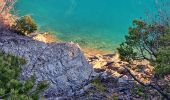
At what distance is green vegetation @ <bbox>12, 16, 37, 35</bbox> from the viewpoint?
33906 mm

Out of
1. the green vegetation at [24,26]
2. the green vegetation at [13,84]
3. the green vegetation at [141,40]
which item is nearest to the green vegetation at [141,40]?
the green vegetation at [141,40]

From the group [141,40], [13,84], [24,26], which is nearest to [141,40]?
[141,40]

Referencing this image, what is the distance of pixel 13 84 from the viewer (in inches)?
777

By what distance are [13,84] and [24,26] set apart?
14.8 meters

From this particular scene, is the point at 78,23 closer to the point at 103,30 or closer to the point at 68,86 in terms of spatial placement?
the point at 103,30

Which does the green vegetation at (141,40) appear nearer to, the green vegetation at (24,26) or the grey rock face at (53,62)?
the grey rock face at (53,62)

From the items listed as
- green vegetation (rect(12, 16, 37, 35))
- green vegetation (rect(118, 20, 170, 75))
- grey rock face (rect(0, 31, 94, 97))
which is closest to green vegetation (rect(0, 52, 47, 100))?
grey rock face (rect(0, 31, 94, 97))

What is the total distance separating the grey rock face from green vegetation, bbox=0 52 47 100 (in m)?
7.94

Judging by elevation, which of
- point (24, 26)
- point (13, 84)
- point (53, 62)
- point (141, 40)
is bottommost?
point (13, 84)

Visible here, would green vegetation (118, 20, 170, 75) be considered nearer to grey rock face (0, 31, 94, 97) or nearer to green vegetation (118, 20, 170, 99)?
green vegetation (118, 20, 170, 99)

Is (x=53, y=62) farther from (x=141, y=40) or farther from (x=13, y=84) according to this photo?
(x=13, y=84)

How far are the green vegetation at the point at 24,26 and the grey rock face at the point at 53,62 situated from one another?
119 cm

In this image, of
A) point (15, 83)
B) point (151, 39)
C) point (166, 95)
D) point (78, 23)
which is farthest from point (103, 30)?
point (15, 83)

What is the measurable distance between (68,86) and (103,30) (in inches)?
1578
